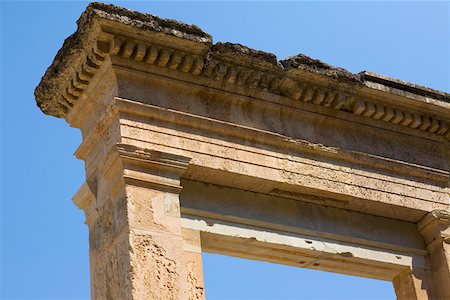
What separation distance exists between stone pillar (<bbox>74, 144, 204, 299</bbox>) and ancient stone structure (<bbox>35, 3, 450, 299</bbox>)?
1cm

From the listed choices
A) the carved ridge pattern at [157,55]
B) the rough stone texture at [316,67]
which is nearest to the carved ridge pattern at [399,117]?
the rough stone texture at [316,67]

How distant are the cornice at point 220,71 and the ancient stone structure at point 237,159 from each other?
15mm

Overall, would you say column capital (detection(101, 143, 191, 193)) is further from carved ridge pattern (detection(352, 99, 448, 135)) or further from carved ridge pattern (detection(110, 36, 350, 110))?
carved ridge pattern (detection(352, 99, 448, 135))

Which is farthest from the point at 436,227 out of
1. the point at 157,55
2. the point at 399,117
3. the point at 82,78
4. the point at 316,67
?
the point at 82,78

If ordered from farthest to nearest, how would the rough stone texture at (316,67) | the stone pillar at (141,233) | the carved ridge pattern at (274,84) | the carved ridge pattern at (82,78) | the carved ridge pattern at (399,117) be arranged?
the carved ridge pattern at (399,117) < the rough stone texture at (316,67) < the carved ridge pattern at (274,84) < the carved ridge pattern at (82,78) < the stone pillar at (141,233)

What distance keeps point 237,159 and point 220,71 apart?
3.07ft

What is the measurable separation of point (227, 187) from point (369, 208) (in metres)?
1.73

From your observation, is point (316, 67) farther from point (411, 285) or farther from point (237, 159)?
point (411, 285)

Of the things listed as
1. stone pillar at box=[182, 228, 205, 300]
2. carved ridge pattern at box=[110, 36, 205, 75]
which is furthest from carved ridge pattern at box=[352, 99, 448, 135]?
stone pillar at box=[182, 228, 205, 300]

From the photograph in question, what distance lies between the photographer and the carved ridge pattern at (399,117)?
11.7 metres

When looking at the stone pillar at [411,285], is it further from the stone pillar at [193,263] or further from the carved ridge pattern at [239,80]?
the stone pillar at [193,263]

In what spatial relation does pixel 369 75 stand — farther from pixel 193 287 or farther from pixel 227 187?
pixel 193 287

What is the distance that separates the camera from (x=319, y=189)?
36.2ft

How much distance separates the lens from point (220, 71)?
35.4 ft
